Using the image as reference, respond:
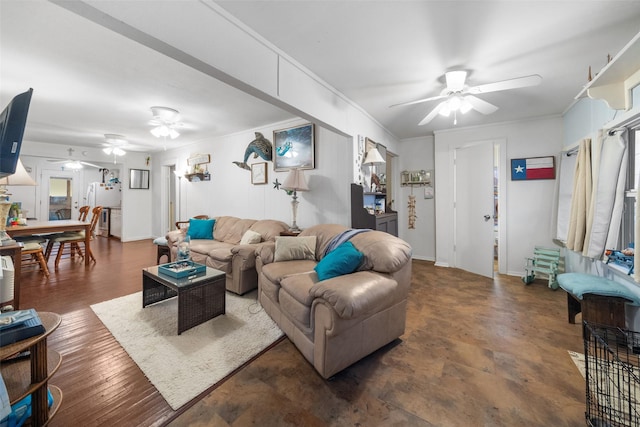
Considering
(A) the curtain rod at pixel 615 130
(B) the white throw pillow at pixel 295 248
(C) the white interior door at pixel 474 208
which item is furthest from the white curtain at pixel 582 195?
(B) the white throw pillow at pixel 295 248

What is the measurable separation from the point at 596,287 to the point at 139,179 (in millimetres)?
8703

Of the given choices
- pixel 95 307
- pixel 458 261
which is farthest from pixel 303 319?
pixel 458 261

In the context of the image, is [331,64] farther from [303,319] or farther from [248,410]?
[248,410]

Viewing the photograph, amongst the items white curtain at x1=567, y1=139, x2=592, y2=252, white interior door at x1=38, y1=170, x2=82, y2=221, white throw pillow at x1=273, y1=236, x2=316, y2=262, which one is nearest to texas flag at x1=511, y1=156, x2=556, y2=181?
white curtain at x1=567, y1=139, x2=592, y2=252

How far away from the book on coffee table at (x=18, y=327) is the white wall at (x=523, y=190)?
15.8 ft

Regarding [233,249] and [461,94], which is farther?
[233,249]

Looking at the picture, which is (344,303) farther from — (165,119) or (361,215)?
(165,119)

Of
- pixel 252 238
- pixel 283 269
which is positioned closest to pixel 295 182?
pixel 252 238

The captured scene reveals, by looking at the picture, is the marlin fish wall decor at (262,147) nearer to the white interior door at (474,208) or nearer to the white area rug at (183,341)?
the white area rug at (183,341)

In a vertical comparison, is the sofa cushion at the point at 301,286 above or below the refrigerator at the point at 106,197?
below

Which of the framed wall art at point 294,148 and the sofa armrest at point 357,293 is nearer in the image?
the sofa armrest at point 357,293

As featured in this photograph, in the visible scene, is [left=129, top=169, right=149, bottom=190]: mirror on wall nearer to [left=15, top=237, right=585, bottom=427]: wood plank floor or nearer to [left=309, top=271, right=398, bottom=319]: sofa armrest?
[left=15, top=237, right=585, bottom=427]: wood plank floor

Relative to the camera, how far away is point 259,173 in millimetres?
4312

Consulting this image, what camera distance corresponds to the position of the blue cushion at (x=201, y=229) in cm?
434
